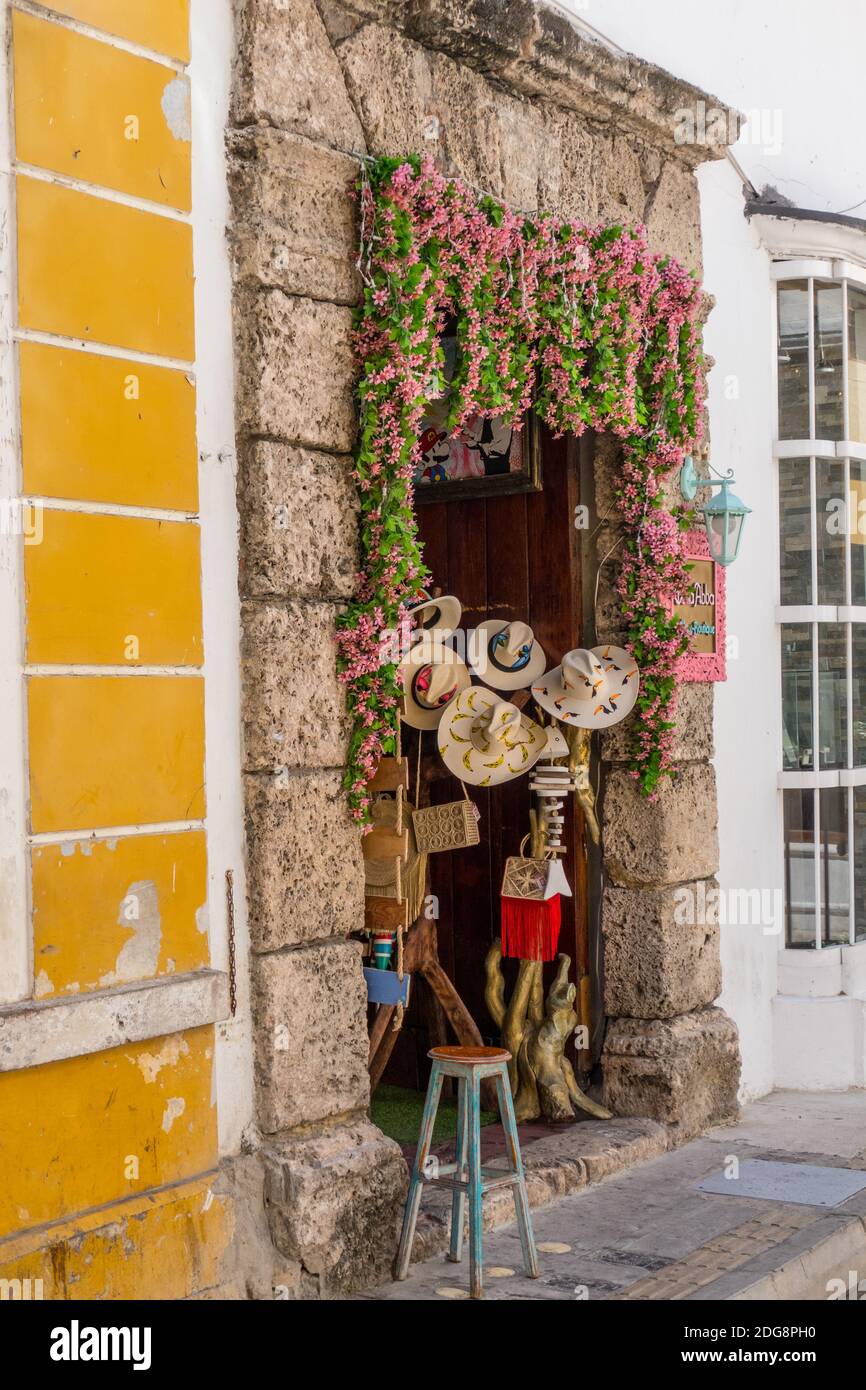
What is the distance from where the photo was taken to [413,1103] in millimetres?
6359

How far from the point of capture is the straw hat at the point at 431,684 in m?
5.56

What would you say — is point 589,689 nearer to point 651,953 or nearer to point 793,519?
point 651,953

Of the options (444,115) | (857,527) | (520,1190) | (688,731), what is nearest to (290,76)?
(444,115)

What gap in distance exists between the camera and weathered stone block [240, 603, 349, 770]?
14.3ft

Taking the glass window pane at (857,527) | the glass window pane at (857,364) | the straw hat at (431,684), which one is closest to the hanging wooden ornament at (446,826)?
the straw hat at (431,684)

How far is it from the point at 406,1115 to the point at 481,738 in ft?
5.26

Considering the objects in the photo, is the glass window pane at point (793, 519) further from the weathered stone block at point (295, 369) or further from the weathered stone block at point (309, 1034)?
the weathered stone block at point (309, 1034)

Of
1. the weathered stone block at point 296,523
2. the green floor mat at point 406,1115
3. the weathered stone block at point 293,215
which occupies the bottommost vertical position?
the green floor mat at point 406,1115

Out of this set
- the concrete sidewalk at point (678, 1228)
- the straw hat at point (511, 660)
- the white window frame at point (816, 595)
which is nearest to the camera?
the concrete sidewalk at point (678, 1228)

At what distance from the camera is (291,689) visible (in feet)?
14.5

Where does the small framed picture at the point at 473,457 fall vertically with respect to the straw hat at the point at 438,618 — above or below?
above

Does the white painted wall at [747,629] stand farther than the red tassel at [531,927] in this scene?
Yes

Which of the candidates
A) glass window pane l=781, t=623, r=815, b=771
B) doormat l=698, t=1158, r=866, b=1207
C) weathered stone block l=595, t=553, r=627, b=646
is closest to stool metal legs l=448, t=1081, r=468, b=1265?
doormat l=698, t=1158, r=866, b=1207

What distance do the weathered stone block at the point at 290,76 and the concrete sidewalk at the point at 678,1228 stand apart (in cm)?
326
